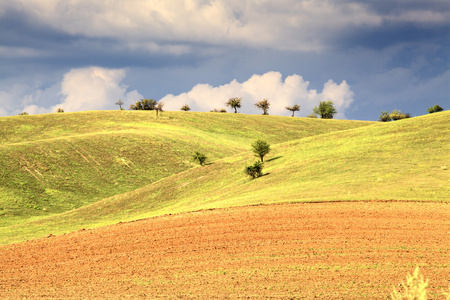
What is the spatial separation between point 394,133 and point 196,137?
48673 mm

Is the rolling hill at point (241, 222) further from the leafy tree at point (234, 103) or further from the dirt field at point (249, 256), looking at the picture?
the leafy tree at point (234, 103)

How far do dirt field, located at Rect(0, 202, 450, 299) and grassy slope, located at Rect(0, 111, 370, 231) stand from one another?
76.6ft

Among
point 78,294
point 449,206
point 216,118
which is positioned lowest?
point 78,294

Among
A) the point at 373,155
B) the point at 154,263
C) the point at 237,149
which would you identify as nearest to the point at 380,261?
the point at 154,263

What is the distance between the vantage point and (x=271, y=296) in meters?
13.9

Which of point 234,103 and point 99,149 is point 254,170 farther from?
point 234,103

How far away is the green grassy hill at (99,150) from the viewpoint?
50.0 m

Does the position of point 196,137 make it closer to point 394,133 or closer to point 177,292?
point 394,133

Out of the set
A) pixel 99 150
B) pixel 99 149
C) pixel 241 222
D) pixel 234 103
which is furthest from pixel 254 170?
pixel 234 103

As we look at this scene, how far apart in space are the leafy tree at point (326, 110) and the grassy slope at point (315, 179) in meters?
103

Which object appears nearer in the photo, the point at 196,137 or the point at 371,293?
the point at 371,293

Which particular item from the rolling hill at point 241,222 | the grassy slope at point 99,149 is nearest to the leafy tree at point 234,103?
the grassy slope at point 99,149

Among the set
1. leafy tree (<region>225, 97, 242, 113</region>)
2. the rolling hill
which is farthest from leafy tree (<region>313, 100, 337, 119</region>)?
the rolling hill

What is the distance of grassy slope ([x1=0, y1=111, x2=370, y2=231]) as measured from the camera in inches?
1980
